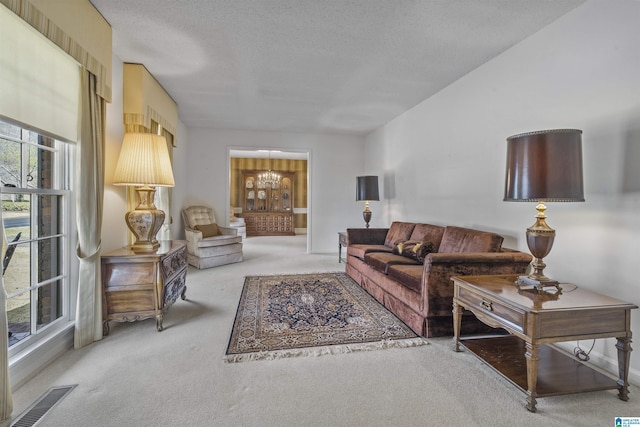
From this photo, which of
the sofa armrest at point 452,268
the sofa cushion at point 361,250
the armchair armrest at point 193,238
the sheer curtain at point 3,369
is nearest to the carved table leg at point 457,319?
the sofa armrest at point 452,268

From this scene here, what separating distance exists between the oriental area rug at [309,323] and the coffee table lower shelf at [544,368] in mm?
468

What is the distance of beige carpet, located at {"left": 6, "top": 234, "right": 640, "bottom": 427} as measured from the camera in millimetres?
1558

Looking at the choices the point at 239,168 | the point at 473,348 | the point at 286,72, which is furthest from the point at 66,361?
the point at 239,168

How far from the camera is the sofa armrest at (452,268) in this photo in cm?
242

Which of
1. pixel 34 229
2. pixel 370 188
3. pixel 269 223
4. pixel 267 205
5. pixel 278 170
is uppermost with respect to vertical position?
pixel 278 170

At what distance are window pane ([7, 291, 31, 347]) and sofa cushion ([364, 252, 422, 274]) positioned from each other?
2999 millimetres

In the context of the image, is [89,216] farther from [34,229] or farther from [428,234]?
[428,234]

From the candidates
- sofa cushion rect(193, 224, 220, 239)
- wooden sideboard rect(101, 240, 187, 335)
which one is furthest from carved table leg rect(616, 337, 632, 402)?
sofa cushion rect(193, 224, 220, 239)

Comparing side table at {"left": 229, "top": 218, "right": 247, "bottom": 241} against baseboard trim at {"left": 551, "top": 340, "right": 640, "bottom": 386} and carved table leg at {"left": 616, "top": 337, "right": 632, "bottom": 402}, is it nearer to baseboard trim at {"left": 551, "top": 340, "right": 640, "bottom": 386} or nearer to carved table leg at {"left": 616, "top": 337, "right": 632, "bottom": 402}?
baseboard trim at {"left": 551, "top": 340, "right": 640, "bottom": 386}

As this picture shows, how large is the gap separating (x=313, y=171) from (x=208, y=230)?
253 centimetres

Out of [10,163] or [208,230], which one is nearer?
[10,163]

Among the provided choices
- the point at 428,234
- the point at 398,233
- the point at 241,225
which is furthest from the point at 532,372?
the point at 241,225

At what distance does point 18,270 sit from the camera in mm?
1949

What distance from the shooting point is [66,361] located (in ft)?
6.86
